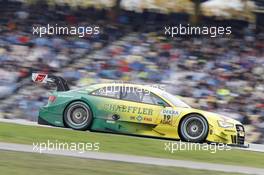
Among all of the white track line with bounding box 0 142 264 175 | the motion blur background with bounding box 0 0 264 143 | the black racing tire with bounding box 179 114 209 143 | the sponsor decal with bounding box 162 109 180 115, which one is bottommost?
the white track line with bounding box 0 142 264 175

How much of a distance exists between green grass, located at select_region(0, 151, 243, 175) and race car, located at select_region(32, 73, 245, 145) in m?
2.90

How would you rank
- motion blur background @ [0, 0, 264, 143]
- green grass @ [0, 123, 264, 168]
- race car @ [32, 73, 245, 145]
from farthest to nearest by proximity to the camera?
motion blur background @ [0, 0, 264, 143]
race car @ [32, 73, 245, 145]
green grass @ [0, 123, 264, 168]

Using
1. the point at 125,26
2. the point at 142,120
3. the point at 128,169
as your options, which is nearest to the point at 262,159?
the point at 142,120

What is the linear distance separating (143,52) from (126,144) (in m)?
8.87

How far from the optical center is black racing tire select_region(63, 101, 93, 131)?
1216 centimetres

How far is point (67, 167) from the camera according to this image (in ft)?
27.5

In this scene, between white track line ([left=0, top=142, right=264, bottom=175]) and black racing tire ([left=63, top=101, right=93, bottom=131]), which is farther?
black racing tire ([left=63, top=101, right=93, bottom=131])

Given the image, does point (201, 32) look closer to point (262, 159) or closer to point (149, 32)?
point (149, 32)

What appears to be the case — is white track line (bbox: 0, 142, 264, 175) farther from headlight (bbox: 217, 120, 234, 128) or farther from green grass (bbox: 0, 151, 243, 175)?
headlight (bbox: 217, 120, 234, 128)

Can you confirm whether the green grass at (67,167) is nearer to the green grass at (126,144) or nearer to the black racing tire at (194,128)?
the green grass at (126,144)

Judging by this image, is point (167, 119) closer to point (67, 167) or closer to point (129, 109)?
point (129, 109)

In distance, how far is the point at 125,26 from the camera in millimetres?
21094

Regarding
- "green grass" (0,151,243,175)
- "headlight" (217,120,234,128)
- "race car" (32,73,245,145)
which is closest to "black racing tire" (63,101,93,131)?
"race car" (32,73,245,145)

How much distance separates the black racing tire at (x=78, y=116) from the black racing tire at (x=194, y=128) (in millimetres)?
1885
